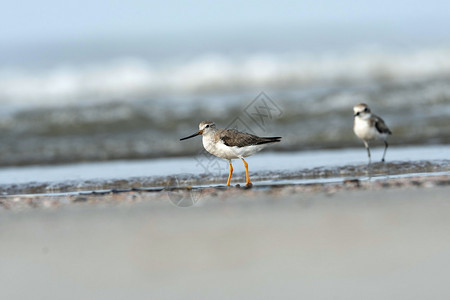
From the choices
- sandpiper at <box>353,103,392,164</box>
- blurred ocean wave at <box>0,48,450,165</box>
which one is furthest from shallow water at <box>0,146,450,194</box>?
blurred ocean wave at <box>0,48,450,165</box>

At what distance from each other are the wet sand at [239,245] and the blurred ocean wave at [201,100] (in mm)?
4793

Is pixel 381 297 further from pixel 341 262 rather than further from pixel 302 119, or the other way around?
pixel 302 119

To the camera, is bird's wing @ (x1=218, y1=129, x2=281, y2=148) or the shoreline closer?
the shoreline

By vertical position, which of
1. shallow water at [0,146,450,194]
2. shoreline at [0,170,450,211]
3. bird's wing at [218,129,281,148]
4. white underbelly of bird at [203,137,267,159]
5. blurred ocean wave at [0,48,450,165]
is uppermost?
blurred ocean wave at [0,48,450,165]

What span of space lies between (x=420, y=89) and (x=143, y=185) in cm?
893

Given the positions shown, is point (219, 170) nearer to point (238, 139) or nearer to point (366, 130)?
point (238, 139)

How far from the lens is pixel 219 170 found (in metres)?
9.30

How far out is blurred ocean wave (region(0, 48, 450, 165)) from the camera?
12.1 metres

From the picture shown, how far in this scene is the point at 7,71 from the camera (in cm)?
2416

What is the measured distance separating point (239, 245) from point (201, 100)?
477 inches

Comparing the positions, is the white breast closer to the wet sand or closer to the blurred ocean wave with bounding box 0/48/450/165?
the blurred ocean wave with bounding box 0/48/450/165

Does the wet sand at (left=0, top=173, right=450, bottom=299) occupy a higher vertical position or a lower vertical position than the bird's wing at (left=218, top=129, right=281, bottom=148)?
lower

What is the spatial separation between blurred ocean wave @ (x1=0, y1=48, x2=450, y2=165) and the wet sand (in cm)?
479

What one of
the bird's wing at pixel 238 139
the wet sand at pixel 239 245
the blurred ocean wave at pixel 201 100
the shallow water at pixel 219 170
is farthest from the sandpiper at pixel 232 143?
the blurred ocean wave at pixel 201 100
